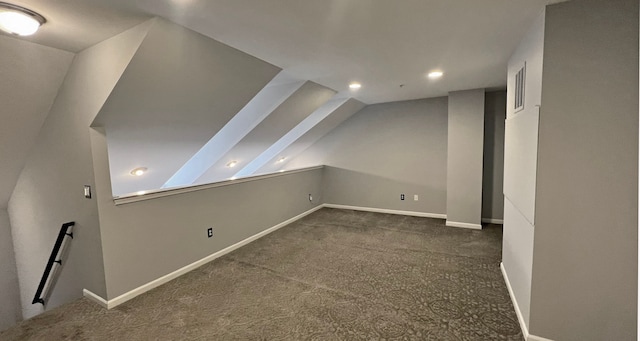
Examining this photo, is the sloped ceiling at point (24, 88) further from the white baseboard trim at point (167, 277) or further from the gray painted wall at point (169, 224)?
the white baseboard trim at point (167, 277)

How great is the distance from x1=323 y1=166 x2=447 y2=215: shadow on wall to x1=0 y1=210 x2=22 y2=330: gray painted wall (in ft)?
16.0

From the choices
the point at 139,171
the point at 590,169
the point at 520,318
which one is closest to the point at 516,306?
the point at 520,318

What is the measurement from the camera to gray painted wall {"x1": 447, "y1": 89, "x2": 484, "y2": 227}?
421 centimetres

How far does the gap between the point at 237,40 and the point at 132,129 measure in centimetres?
143

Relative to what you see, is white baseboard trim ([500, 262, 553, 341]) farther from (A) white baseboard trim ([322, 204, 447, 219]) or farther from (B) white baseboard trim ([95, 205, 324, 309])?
(B) white baseboard trim ([95, 205, 324, 309])

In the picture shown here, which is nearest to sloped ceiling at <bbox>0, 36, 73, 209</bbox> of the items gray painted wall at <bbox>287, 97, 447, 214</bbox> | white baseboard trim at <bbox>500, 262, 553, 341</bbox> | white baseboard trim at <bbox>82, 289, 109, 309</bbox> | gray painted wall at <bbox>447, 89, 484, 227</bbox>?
white baseboard trim at <bbox>82, 289, 109, 309</bbox>

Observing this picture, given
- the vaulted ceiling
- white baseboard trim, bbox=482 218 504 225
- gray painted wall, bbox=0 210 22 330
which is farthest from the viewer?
white baseboard trim, bbox=482 218 504 225

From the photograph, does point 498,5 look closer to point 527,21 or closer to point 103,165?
point 527,21

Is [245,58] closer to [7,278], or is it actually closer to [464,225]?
[464,225]

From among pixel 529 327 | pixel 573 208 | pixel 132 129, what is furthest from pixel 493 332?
pixel 132 129

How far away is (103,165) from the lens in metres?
2.32

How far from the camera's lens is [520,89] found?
2.25m

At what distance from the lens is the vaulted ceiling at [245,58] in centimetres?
176

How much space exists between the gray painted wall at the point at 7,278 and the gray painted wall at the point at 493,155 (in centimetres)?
696
